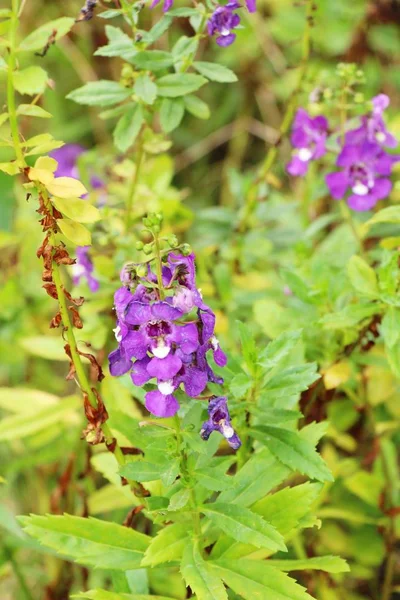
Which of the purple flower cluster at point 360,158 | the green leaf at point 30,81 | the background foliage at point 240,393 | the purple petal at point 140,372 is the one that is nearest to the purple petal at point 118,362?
the purple petal at point 140,372

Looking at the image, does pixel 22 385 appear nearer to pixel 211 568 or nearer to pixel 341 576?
pixel 341 576

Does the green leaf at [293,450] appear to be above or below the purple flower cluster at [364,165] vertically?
below

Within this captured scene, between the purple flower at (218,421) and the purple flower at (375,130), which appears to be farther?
the purple flower at (375,130)

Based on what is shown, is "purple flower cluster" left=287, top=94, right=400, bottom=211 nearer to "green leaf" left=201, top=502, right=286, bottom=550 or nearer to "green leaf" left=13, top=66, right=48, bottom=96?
"green leaf" left=13, top=66, right=48, bottom=96

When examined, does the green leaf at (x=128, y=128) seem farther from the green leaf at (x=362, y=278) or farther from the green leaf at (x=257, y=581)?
the green leaf at (x=257, y=581)

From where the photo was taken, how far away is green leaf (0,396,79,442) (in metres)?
2.36

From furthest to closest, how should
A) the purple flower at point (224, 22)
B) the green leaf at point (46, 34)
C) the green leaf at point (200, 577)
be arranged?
the purple flower at point (224, 22), the green leaf at point (46, 34), the green leaf at point (200, 577)

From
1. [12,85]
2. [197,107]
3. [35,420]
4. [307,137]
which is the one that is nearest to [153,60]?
[197,107]

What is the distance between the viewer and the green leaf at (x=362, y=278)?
1.89m

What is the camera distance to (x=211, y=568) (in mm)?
1581

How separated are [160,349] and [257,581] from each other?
0.57 metres

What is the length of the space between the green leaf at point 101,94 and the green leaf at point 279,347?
813mm

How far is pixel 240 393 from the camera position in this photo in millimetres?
1556

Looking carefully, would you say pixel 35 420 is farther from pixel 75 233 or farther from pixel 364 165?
pixel 364 165
